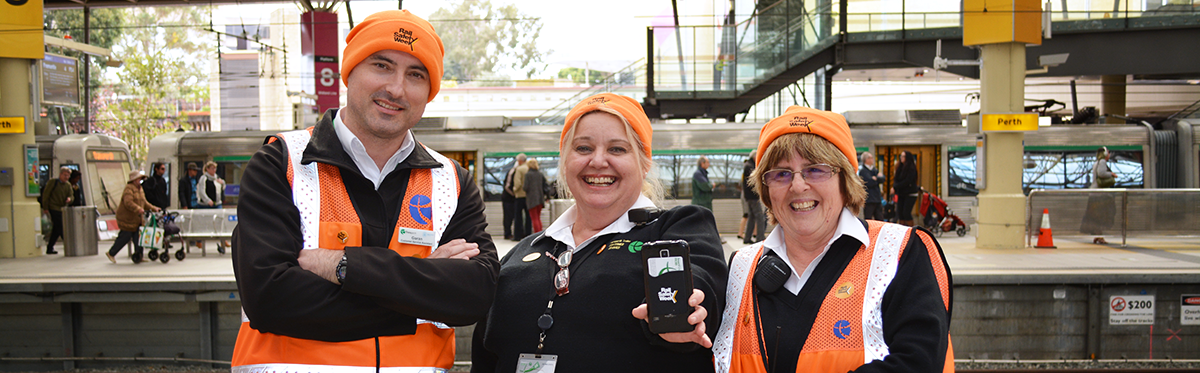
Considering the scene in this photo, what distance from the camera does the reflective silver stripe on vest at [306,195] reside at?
1989 mm

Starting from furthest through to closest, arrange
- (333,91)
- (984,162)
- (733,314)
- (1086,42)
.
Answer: (333,91) → (1086,42) → (984,162) → (733,314)

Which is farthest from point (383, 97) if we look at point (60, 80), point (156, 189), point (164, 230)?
point (60, 80)

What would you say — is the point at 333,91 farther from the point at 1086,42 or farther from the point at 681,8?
the point at 1086,42

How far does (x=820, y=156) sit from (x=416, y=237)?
48.8 inches

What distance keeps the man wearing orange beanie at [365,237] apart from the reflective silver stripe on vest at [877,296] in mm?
1062

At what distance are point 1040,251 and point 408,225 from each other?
36.6 ft

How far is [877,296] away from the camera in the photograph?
205cm

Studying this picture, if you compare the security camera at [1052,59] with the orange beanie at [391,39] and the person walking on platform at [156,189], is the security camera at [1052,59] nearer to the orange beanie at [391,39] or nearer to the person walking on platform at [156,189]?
the orange beanie at [391,39]

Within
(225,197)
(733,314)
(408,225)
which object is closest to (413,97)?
(408,225)

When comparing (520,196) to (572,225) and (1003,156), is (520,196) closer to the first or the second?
(1003,156)

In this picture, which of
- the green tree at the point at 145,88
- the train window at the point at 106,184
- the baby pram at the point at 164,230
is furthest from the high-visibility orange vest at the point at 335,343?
the green tree at the point at 145,88

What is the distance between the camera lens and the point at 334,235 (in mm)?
2014

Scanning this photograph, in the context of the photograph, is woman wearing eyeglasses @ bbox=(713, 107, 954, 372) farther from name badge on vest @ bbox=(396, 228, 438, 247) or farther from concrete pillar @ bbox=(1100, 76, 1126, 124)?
concrete pillar @ bbox=(1100, 76, 1126, 124)

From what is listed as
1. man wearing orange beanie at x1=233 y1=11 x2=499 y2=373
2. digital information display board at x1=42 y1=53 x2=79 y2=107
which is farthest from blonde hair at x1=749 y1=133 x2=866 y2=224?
digital information display board at x1=42 y1=53 x2=79 y2=107
